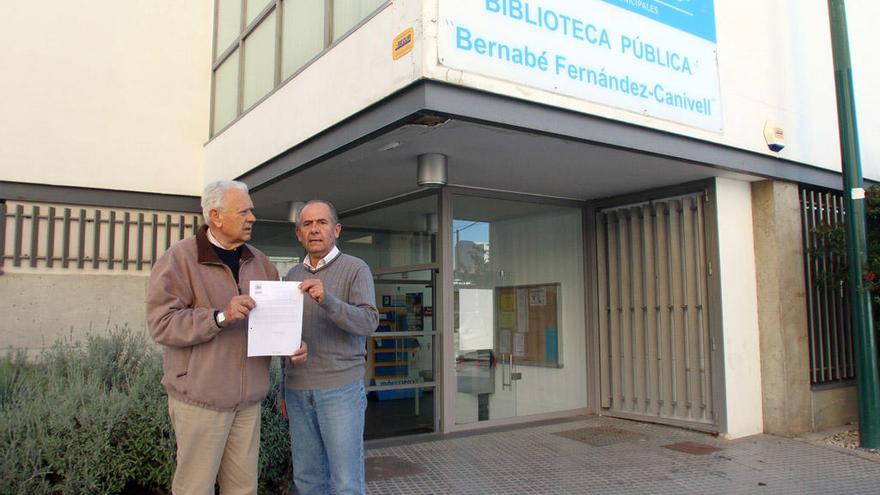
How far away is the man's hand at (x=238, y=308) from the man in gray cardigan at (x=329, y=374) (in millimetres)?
401

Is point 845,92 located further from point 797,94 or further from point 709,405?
point 709,405

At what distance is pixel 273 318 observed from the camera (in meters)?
2.91

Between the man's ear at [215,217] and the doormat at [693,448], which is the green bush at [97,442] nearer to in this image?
the man's ear at [215,217]

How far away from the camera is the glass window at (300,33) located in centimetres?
626

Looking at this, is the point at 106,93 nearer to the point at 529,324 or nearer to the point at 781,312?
the point at 529,324

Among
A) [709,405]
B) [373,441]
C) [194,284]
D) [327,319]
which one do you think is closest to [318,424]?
[327,319]

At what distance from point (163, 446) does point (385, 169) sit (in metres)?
3.38

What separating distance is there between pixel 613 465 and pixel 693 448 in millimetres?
1059

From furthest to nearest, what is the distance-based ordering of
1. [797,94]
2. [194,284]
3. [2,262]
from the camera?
1. [2,262]
2. [797,94]
3. [194,284]

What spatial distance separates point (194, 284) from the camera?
9.53 ft

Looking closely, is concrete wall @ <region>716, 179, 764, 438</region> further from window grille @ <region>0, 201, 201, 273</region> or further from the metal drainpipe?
window grille @ <region>0, 201, 201, 273</region>

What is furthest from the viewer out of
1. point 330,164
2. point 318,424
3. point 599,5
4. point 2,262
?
point 2,262

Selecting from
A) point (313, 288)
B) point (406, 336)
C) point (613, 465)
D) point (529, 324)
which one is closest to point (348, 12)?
point (406, 336)

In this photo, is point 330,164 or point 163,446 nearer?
point 163,446
